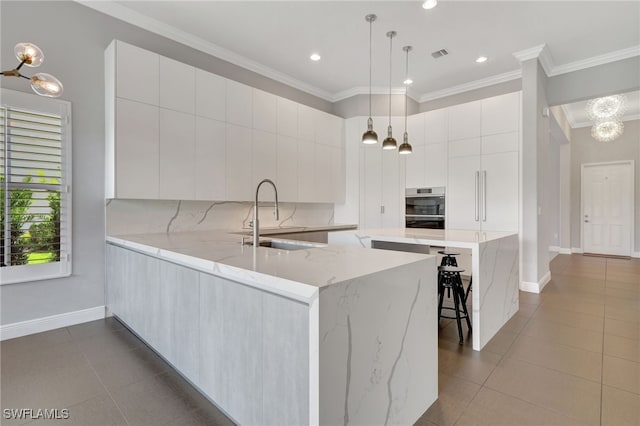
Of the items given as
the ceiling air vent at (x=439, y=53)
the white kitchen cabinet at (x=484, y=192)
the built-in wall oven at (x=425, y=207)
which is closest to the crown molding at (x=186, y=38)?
the ceiling air vent at (x=439, y=53)

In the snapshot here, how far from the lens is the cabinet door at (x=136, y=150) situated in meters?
2.87

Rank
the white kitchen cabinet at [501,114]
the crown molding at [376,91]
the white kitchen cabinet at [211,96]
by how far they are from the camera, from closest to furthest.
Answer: the white kitchen cabinet at [211,96], the white kitchen cabinet at [501,114], the crown molding at [376,91]

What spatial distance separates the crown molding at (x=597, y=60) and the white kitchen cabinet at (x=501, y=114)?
872 millimetres

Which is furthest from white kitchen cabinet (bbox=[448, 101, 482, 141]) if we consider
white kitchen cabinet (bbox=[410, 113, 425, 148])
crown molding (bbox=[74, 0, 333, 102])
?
crown molding (bbox=[74, 0, 333, 102])

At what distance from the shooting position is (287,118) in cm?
441

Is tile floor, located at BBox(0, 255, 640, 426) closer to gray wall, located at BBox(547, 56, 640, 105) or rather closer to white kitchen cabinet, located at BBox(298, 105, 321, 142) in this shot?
gray wall, located at BBox(547, 56, 640, 105)

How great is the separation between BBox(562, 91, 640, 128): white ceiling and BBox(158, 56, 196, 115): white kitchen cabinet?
6768mm

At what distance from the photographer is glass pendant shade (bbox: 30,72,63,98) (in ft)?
5.17

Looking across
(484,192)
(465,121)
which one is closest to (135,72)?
(465,121)

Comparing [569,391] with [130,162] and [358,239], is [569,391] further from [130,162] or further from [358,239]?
[130,162]

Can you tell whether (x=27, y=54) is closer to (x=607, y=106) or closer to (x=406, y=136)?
(x=406, y=136)

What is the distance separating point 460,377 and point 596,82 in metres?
4.50

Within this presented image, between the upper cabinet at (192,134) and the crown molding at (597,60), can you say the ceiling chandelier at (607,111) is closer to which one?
the crown molding at (597,60)

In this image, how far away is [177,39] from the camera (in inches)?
142
